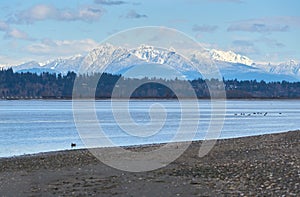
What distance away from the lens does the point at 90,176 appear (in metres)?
22.5

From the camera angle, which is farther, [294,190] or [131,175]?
[131,175]

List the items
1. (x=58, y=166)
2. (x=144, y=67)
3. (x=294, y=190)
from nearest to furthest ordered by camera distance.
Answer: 1. (x=294, y=190)
2. (x=58, y=166)
3. (x=144, y=67)

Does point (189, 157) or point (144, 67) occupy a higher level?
point (144, 67)

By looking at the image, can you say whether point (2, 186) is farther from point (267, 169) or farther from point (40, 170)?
point (267, 169)

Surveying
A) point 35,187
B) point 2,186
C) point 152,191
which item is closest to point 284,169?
point 152,191

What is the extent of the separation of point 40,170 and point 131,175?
16.7 ft

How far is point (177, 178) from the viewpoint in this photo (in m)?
20.7

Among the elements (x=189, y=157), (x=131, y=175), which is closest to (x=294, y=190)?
(x=131, y=175)

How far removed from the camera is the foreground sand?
18.1 metres

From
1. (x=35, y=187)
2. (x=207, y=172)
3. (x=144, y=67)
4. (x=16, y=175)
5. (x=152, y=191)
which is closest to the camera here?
(x=152, y=191)

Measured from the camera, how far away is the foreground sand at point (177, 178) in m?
18.1

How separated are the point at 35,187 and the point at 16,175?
3.93m

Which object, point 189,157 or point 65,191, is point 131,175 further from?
point 189,157

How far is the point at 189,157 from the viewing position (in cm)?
2855
